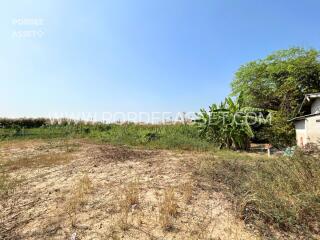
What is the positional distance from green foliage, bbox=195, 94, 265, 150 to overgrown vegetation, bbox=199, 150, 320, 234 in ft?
16.0

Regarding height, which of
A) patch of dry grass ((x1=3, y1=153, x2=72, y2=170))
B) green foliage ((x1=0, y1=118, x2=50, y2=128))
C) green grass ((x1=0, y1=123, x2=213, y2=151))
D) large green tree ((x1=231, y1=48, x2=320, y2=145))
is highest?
large green tree ((x1=231, y1=48, x2=320, y2=145))

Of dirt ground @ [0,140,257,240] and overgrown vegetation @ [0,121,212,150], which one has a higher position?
overgrown vegetation @ [0,121,212,150]

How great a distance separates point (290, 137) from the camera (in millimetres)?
9852

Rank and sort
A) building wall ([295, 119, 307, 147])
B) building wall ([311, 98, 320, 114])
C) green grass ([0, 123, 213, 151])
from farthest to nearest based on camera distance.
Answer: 1. building wall ([311, 98, 320, 114])
2. green grass ([0, 123, 213, 151])
3. building wall ([295, 119, 307, 147])

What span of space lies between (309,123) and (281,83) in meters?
8.56

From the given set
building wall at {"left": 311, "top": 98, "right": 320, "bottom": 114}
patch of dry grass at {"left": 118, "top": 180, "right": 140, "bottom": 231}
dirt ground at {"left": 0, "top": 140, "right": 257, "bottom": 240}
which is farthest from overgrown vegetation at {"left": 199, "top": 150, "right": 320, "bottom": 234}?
building wall at {"left": 311, "top": 98, "right": 320, "bottom": 114}

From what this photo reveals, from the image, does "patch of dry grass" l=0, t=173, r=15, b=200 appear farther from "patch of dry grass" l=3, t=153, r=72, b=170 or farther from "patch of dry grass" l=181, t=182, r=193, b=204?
"patch of dry grass" l=181, t=182, r=193, b=204

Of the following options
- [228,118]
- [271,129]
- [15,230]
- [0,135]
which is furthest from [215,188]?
[0,135]

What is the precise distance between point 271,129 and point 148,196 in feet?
29.7

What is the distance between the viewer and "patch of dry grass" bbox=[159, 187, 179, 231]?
7.51 feet

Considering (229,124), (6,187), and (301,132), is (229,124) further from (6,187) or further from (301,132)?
(6,187)

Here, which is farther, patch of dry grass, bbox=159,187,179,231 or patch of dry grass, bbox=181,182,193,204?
patch of dry grass, bbox=181,182,193,204

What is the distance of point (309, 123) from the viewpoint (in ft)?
25.2

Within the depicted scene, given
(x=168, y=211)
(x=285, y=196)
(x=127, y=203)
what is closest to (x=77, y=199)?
(x=127, y=203)
